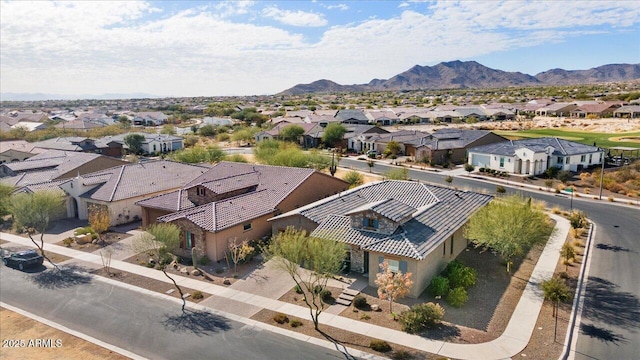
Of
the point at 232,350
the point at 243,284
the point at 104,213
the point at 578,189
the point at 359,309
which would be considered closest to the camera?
the point at 232,350

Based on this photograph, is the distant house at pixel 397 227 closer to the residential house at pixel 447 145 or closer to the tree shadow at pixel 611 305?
the tree shadow at pixel 611 305

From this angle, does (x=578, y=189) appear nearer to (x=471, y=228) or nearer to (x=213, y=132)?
(x=471, y=228)

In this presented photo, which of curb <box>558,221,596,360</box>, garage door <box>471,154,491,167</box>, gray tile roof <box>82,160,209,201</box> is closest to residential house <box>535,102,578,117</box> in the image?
garage door <box>471,154,491,167</box>

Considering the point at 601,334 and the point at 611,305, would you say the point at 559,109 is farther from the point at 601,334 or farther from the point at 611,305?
the point at 601,334

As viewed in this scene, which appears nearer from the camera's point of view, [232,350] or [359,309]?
[232,350]

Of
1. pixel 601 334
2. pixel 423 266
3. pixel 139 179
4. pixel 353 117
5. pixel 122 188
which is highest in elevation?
pixel 353 117

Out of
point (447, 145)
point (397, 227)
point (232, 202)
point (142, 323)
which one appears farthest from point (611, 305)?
point (447, 145)

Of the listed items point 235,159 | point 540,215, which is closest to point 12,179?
point 235,159

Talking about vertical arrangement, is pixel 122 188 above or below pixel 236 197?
below
